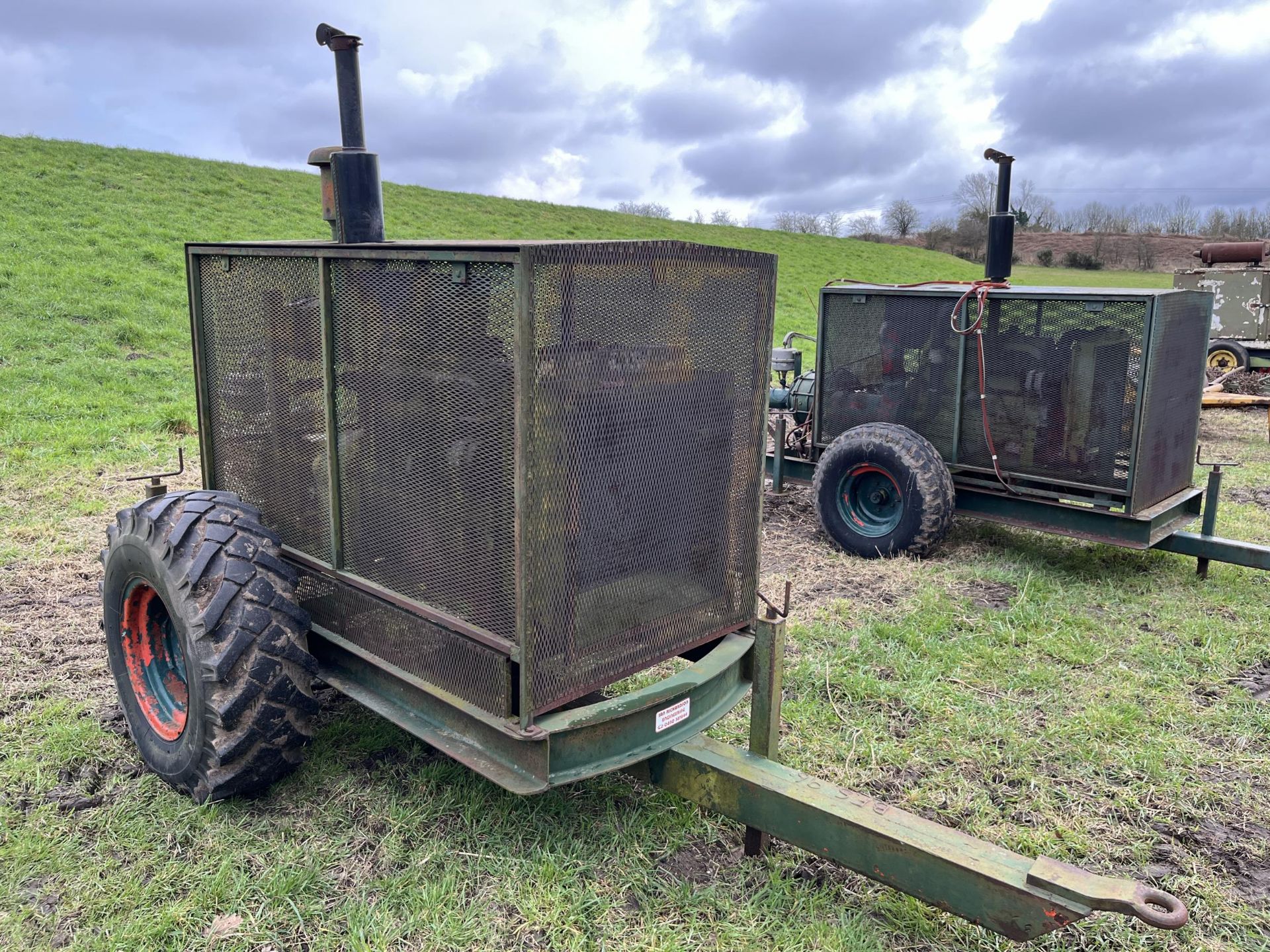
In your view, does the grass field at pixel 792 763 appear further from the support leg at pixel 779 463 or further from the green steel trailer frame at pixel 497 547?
the support leg at pixel 779 463

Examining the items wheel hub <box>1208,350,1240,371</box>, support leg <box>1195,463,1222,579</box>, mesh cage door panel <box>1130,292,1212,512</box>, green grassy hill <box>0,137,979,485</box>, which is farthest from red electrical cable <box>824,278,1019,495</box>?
wheel hub <box>1208,350,1240,371</box>

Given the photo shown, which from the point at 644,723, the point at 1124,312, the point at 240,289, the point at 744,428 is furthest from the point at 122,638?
the point at 1124,312

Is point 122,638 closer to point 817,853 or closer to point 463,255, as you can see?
point 463,255

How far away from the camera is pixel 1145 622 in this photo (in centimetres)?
530

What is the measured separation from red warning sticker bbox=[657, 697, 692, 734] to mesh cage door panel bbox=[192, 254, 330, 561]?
134cm

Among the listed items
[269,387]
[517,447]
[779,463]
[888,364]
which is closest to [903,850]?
[517,447]

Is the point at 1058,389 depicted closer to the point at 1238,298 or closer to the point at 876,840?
the point at 876,840

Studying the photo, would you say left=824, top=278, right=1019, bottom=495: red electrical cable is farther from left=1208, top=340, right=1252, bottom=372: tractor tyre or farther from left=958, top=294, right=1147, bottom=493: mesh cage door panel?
left=1208, top=340, right=1252, bottom=372: tractor tyre

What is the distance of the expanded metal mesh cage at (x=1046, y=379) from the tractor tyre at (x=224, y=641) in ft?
15.1

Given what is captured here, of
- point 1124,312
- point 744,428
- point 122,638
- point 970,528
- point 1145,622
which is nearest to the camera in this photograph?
point 744,428

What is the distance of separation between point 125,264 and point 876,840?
15046mm

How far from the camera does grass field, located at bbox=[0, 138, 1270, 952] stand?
9.36 ft

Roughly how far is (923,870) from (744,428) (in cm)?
147

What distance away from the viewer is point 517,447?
2514 mm
